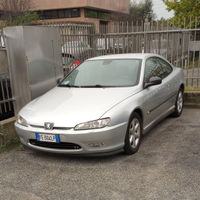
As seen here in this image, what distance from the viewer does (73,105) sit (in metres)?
3.86

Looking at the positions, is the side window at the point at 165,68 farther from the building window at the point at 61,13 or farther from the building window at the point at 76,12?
the building window at the point at 61,13

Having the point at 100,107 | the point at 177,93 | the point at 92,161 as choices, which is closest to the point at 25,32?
the point at 100,107

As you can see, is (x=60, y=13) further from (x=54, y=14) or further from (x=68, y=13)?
(x=68, y=13)

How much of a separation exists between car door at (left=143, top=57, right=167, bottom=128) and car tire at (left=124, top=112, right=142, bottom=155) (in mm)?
271

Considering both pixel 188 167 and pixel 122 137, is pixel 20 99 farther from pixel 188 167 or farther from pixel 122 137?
pixel 188 167

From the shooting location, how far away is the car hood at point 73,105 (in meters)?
3.53

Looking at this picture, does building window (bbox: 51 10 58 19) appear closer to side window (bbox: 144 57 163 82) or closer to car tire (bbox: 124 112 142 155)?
side window (bbox: 144 57 163 82)

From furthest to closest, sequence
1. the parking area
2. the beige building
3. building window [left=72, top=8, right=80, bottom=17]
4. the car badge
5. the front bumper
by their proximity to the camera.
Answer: building window [left=72, top=8, right=80, bottom=17] → the beige building → the car badge → the front bumper → the parking area

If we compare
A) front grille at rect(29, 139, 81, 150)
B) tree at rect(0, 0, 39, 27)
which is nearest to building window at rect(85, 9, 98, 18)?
tree at rect(0, 0, 39, 27)

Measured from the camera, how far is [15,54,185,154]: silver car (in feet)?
11.4

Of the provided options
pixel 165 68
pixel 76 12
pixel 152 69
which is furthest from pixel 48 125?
pixel 76 12

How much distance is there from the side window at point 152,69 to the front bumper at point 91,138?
1.38 metres

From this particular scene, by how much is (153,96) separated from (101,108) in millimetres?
1274

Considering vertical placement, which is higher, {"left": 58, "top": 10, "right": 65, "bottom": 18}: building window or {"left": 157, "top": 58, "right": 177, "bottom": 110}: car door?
{"left": 58, "top": 10, "right": 65, "bottom": 18}: building window
